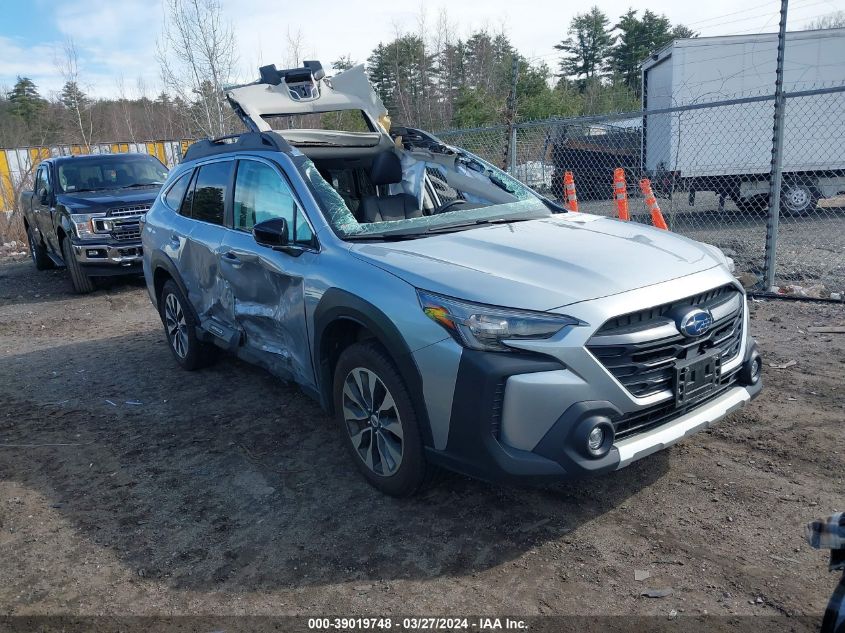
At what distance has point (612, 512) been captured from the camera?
3238 mm

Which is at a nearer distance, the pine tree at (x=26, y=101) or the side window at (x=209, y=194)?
the side window at (x=209, y=194)

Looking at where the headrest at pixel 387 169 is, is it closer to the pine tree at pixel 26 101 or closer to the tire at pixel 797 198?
the tire at pixel 797 198

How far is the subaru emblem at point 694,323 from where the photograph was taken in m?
2.96

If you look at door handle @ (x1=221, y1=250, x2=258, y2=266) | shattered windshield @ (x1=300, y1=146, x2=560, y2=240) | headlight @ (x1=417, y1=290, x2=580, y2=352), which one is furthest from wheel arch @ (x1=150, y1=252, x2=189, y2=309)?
headlight @ (x1=417, y1=290, x2=580, y2=352)

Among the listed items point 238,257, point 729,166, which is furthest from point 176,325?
point 729,166

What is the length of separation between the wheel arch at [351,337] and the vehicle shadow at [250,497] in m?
0.51

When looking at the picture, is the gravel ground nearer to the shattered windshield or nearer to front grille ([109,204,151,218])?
the shattered windshield

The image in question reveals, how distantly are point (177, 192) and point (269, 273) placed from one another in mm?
2019

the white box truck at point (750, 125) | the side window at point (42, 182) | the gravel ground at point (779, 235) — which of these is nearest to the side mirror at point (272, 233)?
the gravel ground at point (779, 235)

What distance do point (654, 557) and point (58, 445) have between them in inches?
151

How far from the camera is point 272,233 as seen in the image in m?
3.69

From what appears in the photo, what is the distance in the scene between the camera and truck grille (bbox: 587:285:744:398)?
281cm

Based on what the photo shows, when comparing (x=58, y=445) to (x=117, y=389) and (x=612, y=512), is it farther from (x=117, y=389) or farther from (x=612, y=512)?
(x=612, y=512)

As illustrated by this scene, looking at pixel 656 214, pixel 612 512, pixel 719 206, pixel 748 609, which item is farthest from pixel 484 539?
pixel 719 206
